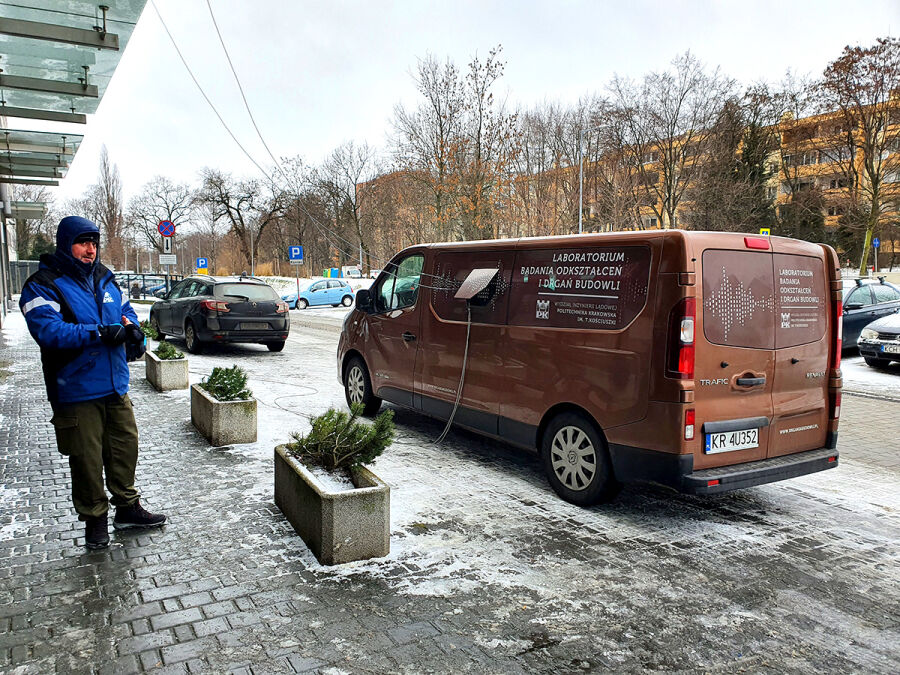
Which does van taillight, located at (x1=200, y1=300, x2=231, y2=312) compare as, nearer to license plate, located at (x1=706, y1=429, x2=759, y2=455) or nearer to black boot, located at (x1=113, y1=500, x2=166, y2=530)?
black boot, located at (x1=113, y1=500, x2=166, y2=530)

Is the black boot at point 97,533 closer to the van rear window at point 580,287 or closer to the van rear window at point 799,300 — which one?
the van rear window at point 580,287

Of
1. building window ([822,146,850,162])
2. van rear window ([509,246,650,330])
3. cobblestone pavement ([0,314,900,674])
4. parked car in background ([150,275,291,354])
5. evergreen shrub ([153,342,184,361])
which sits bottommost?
cobblestone pavement ([0,314,900,674])

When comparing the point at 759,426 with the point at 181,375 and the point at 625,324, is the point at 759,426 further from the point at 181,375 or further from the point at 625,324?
the point at 181,375

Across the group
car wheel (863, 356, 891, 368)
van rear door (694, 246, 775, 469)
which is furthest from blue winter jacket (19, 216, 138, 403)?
car wheel (863, 356, 891, 368)

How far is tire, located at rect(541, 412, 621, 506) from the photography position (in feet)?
15.9

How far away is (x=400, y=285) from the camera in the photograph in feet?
24.2

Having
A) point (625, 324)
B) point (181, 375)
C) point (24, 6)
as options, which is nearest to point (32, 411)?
point (181, 375)

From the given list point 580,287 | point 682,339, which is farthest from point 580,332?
point 682,339

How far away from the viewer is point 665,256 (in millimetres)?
4438

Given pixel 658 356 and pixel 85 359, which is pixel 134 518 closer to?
pixel 85 359

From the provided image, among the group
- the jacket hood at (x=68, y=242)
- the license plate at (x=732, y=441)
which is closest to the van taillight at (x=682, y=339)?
the license plate at (x=732, y=441)

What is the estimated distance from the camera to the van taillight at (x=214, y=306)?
13477 millimetres

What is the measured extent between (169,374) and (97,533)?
228 inches

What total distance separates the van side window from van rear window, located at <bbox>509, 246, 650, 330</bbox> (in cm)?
163
